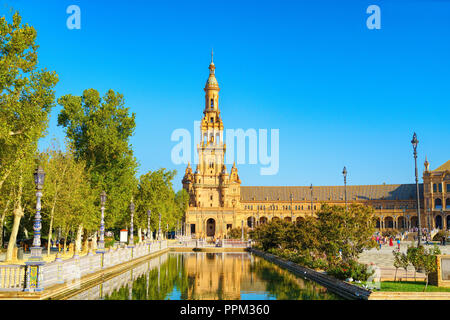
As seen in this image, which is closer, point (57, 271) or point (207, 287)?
point (57, 271)

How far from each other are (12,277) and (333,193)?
144 m

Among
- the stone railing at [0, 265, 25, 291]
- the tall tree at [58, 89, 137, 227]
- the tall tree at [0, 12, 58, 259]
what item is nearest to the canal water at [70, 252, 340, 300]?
the stone railing at [0, 265, 25, 291]

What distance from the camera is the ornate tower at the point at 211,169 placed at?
143000 mm

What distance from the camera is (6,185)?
33.3m

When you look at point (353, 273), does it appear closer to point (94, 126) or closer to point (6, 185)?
point (6, 185)

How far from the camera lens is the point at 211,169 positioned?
146m

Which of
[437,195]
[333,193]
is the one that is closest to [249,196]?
[333,193]

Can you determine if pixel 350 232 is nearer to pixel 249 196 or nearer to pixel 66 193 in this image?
pixel 66 193

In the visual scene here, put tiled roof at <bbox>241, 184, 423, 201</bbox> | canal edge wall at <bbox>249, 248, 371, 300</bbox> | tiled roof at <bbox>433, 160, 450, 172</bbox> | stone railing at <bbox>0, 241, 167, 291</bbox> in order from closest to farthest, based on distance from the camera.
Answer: stone railing at <bbox>0, 241, 167, 291</bbox>
canal edge wall at <bbox>249, 248, 371, 300</bbox>
tiled roof at <bbox>433, 160, 450, 172</bbox>
tiled roof at <bbox>241, 184, 423, 201</bbox>

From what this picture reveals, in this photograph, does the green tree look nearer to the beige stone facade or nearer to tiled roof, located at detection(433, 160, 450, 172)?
the beige stone facade

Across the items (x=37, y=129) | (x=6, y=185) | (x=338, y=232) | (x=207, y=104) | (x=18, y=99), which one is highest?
(x=207, y=104)

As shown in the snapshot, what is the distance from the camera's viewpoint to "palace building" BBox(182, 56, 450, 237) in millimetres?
133625

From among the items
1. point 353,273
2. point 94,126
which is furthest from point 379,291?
point 94,126
